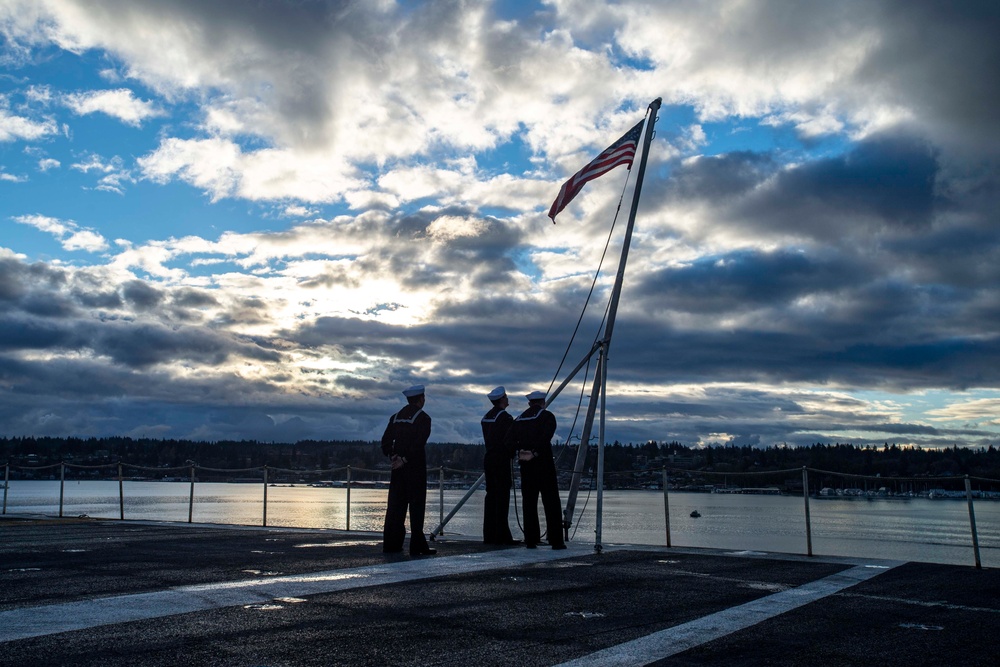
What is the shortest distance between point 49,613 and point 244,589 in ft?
5.06

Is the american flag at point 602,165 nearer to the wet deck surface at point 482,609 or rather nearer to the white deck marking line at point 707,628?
the wet deck surface at point 482,609

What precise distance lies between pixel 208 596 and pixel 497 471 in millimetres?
5895

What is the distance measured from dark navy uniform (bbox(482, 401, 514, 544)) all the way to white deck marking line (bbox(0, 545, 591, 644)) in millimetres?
2235

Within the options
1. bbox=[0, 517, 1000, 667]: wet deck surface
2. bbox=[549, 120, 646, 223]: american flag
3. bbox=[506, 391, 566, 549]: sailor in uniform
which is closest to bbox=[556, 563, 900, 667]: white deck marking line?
bbox=[0, 517, 1000, 667]: wet deck surface

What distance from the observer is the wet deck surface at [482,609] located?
15.7ft

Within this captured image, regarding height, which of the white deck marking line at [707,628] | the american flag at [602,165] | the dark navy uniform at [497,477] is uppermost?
the american flag at [602,165]

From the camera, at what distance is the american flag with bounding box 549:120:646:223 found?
526 inches

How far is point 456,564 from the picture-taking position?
921 cm

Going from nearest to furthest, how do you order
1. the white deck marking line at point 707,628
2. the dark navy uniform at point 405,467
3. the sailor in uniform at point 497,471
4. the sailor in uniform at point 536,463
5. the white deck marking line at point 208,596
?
the white deck marking line at point 707,628 < the white deck marking line at point 208,596 < the dark navy uniform at point 405,467 < the sailor in uniform at point 536,463 < the sailor in uniform at point 497,471

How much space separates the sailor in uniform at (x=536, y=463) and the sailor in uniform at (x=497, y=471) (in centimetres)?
A: 50

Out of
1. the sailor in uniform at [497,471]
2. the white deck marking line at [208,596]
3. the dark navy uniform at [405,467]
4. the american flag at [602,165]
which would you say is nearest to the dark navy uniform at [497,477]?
the sailor in uniform at [497,471]

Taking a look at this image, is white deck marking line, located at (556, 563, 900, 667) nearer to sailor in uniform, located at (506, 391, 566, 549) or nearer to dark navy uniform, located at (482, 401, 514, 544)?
sailor in uniform, located at (506, 391, 566, 549)

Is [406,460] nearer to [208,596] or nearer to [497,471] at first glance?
[497,471]

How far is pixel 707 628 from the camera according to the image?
18.5 feet
